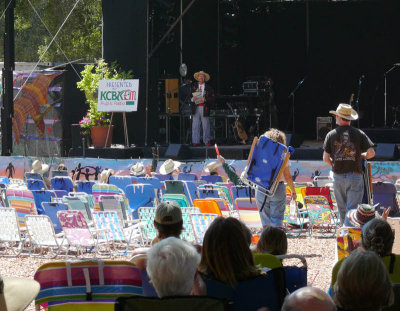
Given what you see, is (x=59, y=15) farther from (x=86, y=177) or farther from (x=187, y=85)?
(x=86, y=177)

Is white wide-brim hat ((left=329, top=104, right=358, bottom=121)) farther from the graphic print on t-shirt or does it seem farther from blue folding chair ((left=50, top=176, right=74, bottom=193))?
blue folding chair ((left=50, top=176, right=74, bottom=193))

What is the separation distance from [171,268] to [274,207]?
5.14 metres

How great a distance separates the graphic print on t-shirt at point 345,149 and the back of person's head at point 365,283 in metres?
5.22

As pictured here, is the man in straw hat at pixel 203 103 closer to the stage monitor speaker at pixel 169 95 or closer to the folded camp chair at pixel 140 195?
the stage monitor speaker at pixel 169 95

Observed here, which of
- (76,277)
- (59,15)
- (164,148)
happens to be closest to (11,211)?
(76,277)

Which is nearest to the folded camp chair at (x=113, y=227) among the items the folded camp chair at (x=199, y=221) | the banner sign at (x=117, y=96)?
the folded camp chair at (x=199, y=221)

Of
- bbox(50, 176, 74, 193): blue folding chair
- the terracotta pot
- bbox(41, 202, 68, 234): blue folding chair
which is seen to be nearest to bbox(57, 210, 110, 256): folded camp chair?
bbox(41, 202, 68, 234): blue folding chair

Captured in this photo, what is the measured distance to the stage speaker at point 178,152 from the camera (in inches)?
648

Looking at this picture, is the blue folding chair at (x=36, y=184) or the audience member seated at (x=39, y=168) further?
the audience member seated at (x=39, y=168)

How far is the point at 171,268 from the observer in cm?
356

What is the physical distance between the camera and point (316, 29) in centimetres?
2056

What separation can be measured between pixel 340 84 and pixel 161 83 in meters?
4.63

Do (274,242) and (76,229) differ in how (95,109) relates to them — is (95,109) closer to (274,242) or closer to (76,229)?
(76,229)

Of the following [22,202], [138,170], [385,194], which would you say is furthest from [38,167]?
[385,194]
